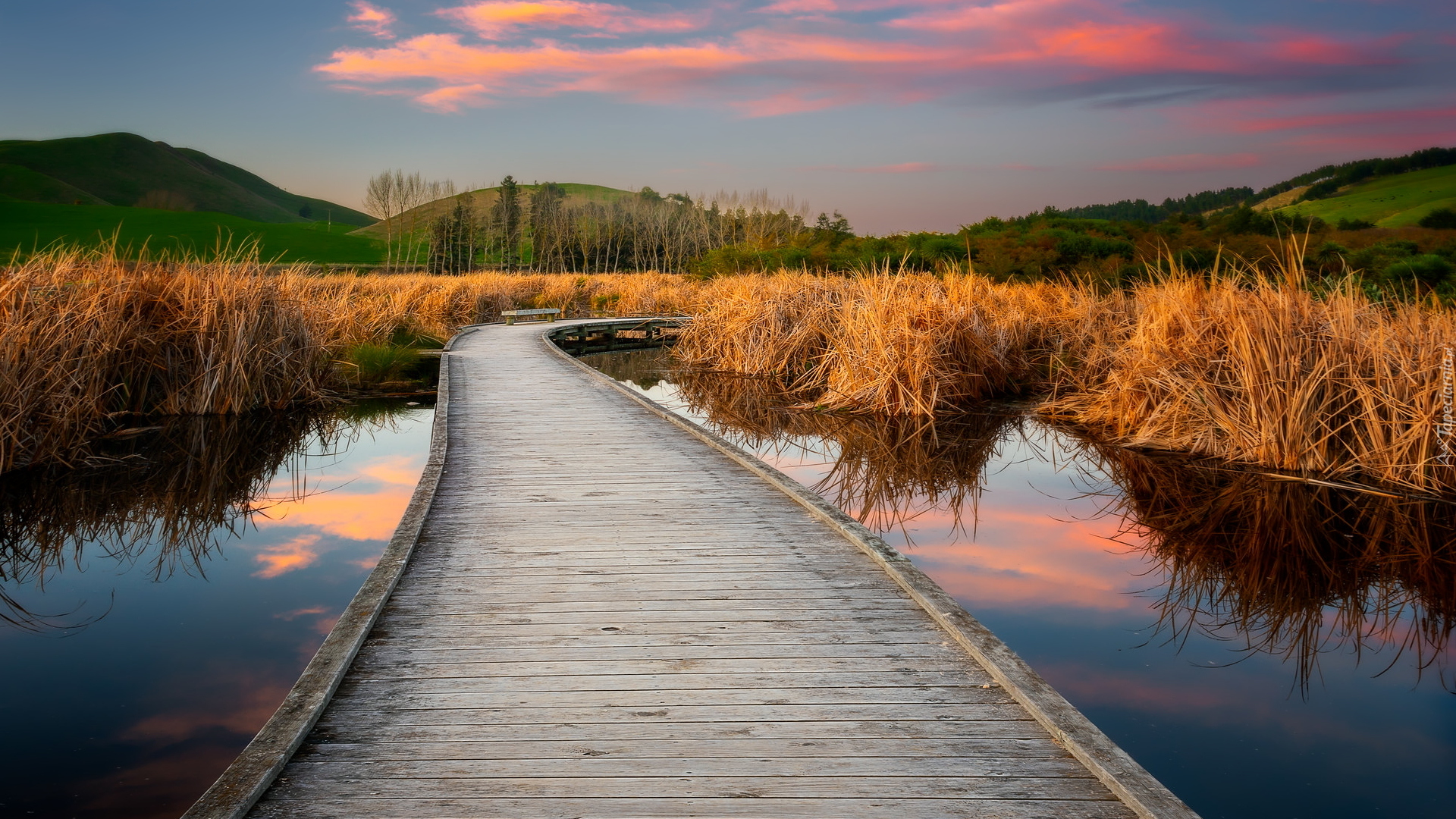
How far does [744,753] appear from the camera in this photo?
2436 millimetres

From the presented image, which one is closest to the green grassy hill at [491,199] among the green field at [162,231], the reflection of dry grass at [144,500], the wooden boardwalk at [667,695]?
the green field at [162,231]

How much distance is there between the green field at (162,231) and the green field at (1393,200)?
5506 centimetres

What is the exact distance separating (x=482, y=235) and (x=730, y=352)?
52381 millimetres

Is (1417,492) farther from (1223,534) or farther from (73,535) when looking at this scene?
(73,535)

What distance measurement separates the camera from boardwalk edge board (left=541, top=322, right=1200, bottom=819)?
2.23 m

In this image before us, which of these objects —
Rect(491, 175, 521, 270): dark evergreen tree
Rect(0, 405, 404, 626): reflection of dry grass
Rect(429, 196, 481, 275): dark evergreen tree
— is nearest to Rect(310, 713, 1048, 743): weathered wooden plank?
Rect(0, 405, 404, 626): reflection of dry grass

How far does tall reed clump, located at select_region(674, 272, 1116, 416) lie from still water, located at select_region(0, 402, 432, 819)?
16.6 ft

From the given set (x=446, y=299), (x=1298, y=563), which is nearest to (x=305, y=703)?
(x=1298, y=563)

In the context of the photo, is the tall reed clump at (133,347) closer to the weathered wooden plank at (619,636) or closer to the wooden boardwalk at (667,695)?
the wooden boardwalk at (667,695)

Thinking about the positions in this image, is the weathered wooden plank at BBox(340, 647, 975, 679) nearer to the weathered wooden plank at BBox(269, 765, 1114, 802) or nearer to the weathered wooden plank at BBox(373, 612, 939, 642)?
the weathered wooden plank at BBox(373, 612, 939, 642)

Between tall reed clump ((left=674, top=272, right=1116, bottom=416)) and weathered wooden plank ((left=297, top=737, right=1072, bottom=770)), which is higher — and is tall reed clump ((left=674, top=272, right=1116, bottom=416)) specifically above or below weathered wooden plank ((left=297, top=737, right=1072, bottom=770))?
above

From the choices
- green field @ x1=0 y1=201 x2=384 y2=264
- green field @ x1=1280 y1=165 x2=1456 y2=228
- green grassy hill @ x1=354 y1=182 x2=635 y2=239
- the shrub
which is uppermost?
green grassy hill @ x1=354 y1=182 x2=635 y2=239

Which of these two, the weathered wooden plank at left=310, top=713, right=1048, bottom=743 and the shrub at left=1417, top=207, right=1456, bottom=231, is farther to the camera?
the shrub at left=1417, top=207, right=1456, bottom=231

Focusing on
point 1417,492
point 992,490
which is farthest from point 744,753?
point 1417,492
